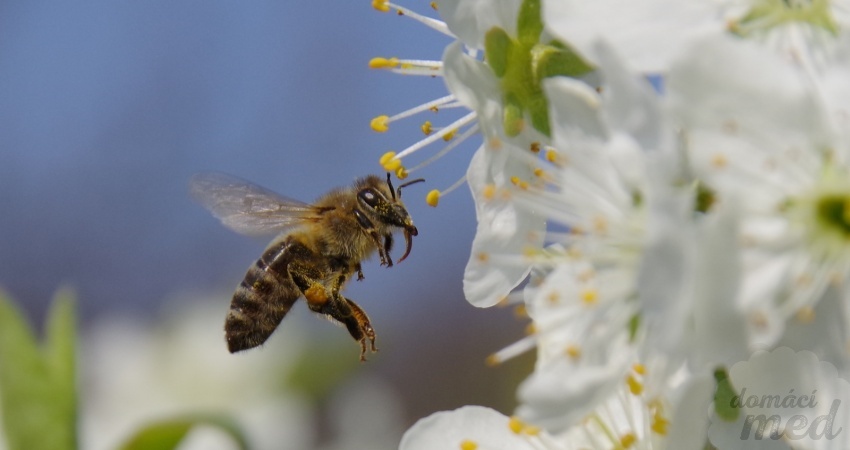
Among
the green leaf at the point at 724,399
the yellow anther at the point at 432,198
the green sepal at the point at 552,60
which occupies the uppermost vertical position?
the green sepal at the point at 552,60

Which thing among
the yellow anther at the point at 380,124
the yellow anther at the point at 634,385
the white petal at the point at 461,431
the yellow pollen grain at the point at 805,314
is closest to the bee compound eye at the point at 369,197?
the yellow anther at the point at 380,124

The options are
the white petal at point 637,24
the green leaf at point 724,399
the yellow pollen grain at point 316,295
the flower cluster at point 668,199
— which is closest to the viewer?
the flower cluster at point 668,199

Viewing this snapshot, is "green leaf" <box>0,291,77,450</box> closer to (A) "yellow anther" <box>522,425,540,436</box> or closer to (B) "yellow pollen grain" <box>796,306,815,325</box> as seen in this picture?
(A) "yellow anther" <box>522,425,540,436</box>

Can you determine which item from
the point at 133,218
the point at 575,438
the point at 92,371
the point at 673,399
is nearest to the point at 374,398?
the point at 92,371

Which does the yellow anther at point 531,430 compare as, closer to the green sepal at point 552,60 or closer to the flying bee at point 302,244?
the green sepal at point 552,60

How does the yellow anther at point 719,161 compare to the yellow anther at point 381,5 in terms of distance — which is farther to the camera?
the yellow anther at point 381,5

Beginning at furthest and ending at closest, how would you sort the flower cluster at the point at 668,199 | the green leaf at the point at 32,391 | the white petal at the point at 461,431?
the green leaf at the point at 32,391 < the white petal at the point at 461,431 < the flower cluster at the point at 668,199

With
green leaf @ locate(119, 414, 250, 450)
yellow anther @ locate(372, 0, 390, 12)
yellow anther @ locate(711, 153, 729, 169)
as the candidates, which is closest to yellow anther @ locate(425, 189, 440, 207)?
yellow anther @ locate(372, 0, 390, 12)
